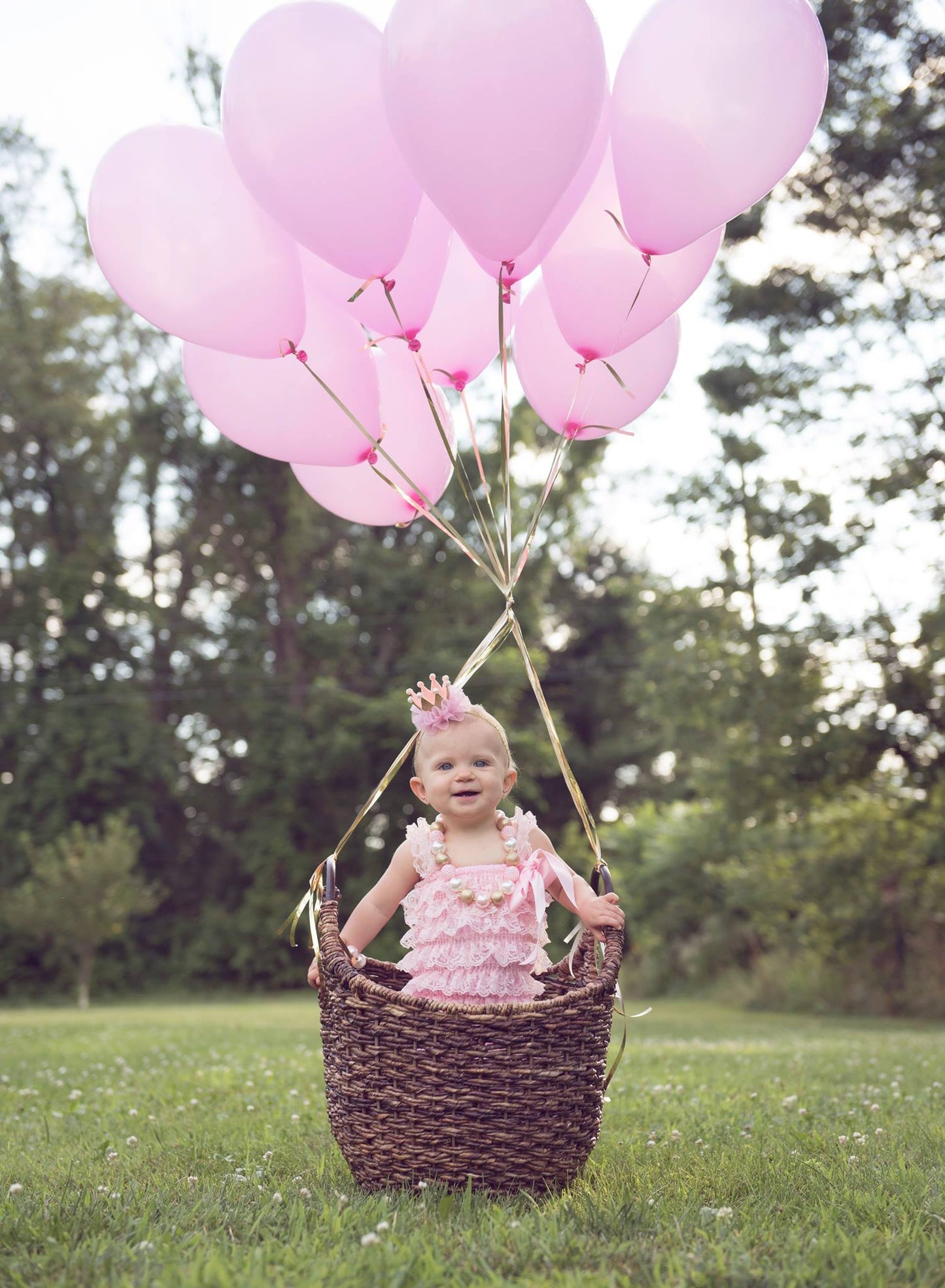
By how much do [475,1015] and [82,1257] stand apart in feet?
2.89

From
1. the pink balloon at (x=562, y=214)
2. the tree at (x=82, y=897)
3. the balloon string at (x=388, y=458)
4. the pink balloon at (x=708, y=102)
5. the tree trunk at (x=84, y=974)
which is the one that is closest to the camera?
the pink balloon at (x=708, y=102)

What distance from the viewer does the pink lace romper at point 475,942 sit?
283cm

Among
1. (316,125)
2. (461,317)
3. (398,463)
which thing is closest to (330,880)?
(398,463)

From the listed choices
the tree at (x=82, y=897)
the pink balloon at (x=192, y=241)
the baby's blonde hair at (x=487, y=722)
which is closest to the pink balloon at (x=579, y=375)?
the pink balloon at (x=192, y=241)

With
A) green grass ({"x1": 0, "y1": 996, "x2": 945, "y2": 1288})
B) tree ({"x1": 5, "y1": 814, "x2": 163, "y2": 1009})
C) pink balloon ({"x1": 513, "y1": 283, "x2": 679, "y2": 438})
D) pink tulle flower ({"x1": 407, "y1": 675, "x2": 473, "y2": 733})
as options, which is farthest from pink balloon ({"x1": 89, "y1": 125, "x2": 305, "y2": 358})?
tree ({"x1": 5, "y1": 814, "x2": 163, "y2": 1009})

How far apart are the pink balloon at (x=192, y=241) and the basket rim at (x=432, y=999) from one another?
1749mm

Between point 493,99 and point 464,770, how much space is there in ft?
5.68

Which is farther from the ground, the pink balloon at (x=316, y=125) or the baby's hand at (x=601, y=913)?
the pink balloon at (x=316, y=125)

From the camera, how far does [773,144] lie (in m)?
3.22

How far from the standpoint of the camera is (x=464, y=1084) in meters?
2.48

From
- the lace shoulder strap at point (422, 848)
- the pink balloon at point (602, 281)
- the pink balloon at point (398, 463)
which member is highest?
the pink balloon at point (602, 281)

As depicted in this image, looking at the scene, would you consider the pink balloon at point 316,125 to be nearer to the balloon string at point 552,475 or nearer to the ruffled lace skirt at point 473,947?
the balloon string at point 552,475

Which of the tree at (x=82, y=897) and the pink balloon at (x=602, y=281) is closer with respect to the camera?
the pink balloon at (x=602, y=281)

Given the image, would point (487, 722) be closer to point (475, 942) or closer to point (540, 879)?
point (540, 879)
